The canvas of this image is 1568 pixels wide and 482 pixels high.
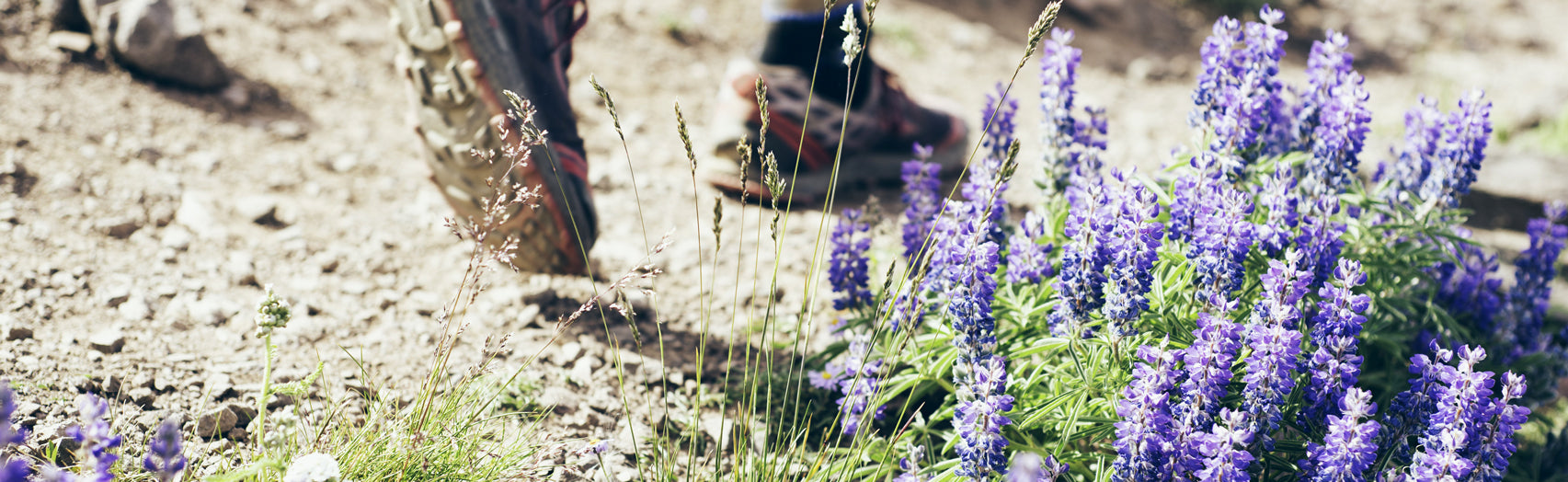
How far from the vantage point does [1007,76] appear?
200 inches

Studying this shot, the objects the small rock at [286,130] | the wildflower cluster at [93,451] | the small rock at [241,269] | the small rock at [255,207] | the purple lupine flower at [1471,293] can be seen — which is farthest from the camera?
the small rock at [286,130]

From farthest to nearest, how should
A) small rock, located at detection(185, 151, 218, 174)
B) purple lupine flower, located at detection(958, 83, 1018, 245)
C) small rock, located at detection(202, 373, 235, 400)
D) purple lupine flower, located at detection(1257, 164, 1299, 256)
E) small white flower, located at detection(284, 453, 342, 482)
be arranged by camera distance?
small rock, located at detection(185, 151, 218, 174) → small rock, located at detection(202, 373, 235, 400) → purple lupine flower, located at detection(958, 83, 1018, 245) → purple lupine flower, located at detection(1257, 164, 1299, 256) → small white flower, located at detection(284, 453, 342, 482)

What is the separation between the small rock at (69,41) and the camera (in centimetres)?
319

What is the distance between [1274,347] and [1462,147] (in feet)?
3.27

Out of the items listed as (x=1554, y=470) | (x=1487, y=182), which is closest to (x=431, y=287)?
(x=1554, y=470)

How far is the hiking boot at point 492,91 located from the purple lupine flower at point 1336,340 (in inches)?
53.9

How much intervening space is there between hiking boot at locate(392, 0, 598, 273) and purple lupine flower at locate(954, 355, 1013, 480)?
0.90m

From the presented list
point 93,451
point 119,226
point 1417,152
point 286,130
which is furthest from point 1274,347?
point 286,130

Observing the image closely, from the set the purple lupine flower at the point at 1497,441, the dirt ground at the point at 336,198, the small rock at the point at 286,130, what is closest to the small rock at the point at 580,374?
the dirt ground at the point at 336,198

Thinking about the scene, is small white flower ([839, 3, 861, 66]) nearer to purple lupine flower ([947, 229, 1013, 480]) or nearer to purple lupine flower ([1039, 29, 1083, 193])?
purple lupine flower ([947, 229, 1013, 480])

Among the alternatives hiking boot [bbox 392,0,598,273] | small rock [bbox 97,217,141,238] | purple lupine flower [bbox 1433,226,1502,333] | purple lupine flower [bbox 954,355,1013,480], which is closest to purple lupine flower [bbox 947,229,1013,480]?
purple lupine flower [bbox 954,355,1013,480]

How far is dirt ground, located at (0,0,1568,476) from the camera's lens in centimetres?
205

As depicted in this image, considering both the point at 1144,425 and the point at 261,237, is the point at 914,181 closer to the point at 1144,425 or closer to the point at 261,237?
the point at 1144,425

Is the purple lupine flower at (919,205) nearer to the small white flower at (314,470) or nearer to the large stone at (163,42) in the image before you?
the small white flower at (314,470)
